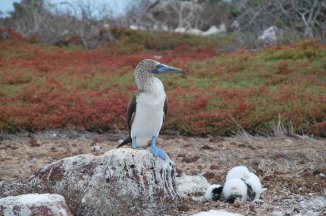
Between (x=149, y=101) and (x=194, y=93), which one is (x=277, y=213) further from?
(x=194, y=93)

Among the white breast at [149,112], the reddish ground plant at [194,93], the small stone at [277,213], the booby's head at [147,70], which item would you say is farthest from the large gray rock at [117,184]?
the reddish ground plant at [194,93]

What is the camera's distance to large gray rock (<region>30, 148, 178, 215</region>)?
16.9ft

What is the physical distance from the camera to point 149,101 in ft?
18.0

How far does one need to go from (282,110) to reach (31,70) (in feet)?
28.0

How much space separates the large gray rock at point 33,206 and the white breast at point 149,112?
144 cm

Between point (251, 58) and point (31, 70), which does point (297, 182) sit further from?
point (31, 70)

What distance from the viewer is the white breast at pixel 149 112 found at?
18.0 ft

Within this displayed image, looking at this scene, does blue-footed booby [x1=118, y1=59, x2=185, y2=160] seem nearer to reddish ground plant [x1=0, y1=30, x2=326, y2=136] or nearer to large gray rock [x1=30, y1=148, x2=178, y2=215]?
large gray rock [x1=30, y1=148, x2=178, y2=215]

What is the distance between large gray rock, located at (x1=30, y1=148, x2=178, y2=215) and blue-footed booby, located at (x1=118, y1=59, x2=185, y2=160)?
0.69 feet

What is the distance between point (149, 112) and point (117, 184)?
32.9 inches

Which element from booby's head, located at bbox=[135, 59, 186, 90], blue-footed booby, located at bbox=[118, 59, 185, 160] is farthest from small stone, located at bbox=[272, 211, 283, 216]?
booby's head, located at bbox=[135, 59, 186, 90]

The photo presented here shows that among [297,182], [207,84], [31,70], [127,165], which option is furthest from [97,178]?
[31,70]

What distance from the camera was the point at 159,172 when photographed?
5.31 meters

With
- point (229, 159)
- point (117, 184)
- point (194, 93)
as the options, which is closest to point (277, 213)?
point (117, 184)
